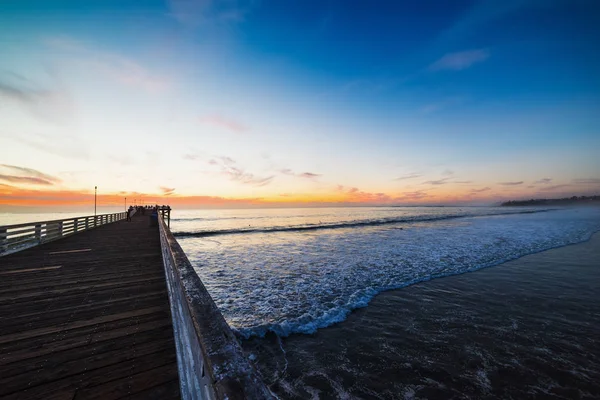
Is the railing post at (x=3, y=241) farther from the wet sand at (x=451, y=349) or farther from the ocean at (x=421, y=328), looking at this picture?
the wet sand at (x=451, y=349)

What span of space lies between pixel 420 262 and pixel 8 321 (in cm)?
1462

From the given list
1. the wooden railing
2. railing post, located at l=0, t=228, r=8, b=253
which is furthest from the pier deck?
the wooden railing

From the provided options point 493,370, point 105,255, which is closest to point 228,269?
point 105,255

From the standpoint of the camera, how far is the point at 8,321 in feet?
13.2

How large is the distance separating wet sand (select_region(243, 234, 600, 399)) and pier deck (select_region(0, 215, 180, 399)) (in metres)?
2.21

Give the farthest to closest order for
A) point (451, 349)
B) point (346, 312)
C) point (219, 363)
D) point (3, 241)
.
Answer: point (3, 241) → point (346, 312) → point (451, 349) → point (219, 363)

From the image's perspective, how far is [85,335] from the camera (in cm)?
367

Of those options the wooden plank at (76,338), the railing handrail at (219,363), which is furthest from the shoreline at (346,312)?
the railing handrail at (219,363)

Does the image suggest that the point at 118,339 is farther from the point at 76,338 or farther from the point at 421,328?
the point at 421,328

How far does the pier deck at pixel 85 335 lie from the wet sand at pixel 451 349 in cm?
221

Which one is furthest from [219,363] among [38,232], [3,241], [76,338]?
[38,232]

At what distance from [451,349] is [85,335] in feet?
22.5

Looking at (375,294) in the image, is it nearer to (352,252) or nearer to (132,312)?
(132,312)

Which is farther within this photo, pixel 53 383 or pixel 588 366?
pixel 588 366
